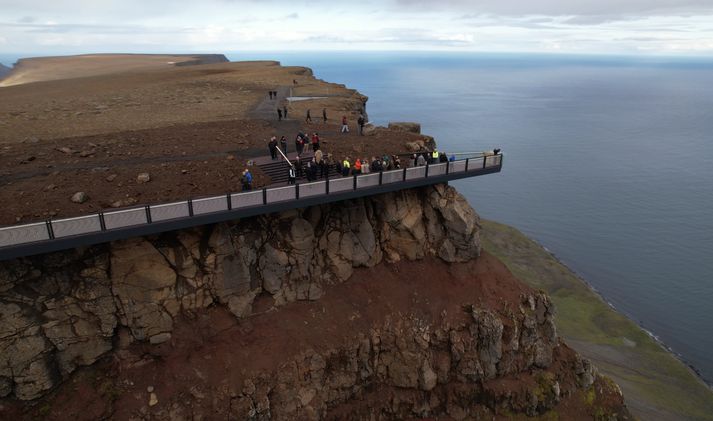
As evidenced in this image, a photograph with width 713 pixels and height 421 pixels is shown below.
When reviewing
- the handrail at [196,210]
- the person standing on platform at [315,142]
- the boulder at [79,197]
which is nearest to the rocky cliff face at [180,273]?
the handrail at [196,210]

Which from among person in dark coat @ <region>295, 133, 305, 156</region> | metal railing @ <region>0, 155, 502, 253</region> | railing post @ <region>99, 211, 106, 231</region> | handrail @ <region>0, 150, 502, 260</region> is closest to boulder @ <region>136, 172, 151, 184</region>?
handrail @ <region>0, 150, 502, 260</region>

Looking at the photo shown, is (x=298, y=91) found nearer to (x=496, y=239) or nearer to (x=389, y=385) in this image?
(x=496, y=239)

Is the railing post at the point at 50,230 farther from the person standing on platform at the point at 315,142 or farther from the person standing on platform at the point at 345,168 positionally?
the person standing on platform at the point at 315,142

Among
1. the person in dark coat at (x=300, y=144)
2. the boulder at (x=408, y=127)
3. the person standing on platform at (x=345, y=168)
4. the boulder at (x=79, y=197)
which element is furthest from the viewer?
the boulder at (x=408, y=127)

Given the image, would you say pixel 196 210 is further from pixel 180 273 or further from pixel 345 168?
pixel 345 168

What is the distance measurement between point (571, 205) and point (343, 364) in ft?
211

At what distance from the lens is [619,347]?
144 feet

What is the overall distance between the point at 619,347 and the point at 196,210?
140ft

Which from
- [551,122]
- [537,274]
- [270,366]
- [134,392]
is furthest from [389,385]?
[551,122]

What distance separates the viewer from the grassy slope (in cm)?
3759

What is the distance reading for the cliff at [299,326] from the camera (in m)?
19.4

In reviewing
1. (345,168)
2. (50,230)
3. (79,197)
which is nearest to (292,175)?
(345,168)

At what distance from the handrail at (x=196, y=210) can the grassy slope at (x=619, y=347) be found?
1110 inches

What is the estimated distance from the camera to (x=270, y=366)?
22.5m
